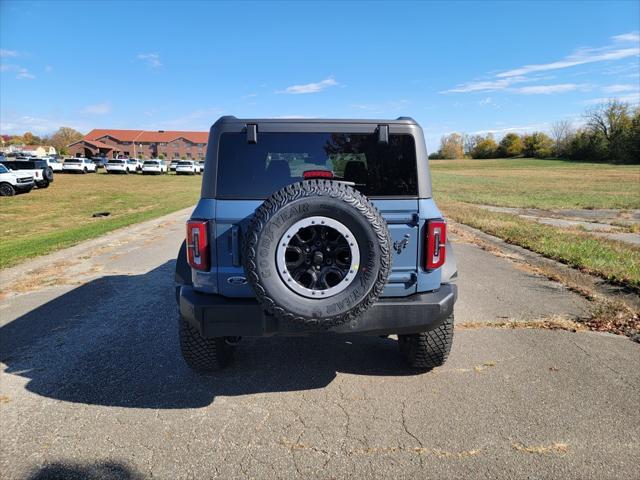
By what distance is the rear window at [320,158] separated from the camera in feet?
10.5

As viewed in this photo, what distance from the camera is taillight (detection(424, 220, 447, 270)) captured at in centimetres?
314

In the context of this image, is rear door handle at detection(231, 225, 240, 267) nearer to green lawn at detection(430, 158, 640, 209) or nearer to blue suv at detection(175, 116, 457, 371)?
blue suv at detection(175, 116, 457, 371)

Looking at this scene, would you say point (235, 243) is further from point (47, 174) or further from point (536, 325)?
point (47, 174)

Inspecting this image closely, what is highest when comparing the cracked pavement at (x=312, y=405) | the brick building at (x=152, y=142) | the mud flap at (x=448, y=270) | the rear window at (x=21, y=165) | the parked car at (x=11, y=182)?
the brick building at (x=152, y=142)

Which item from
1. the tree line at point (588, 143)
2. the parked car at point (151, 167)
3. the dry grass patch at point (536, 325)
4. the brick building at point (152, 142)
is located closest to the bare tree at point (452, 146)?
the tree line at point (588, 143)

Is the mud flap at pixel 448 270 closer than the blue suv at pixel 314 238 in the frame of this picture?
No

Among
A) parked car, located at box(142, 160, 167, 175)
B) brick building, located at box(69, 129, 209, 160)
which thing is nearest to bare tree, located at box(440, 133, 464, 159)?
brick building, located at box(69, 129, 209, 160)

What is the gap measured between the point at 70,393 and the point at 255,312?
5.34 feet

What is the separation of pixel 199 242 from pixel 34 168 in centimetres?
2909

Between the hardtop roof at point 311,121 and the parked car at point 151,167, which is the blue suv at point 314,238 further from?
the parked car at point 151,167

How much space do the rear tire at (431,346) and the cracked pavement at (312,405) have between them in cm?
12

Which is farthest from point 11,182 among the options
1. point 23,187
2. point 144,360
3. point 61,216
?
point 144,360

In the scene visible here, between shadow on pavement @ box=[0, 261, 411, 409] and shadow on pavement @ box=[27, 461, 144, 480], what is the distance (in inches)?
26.3

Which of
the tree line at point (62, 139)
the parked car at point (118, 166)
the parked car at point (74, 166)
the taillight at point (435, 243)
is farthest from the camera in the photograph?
the tree line at point (62, 139)
